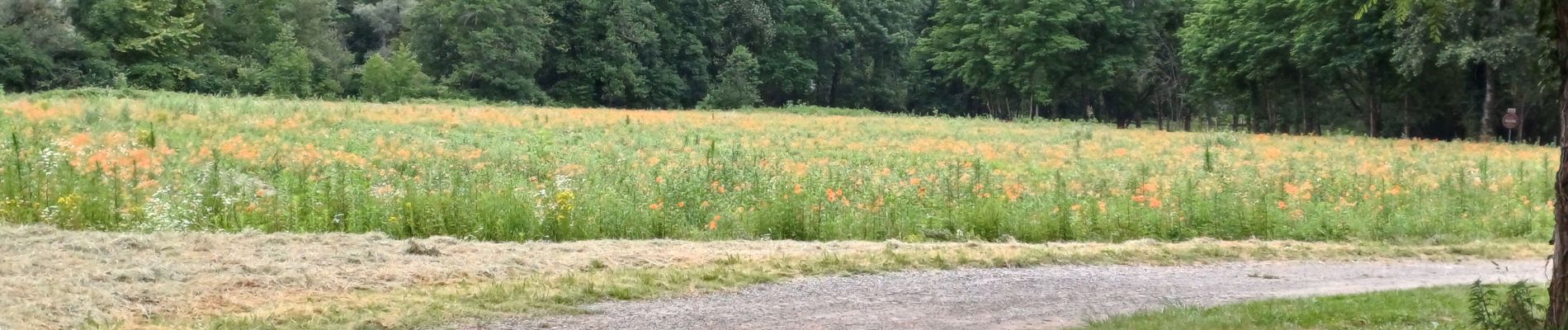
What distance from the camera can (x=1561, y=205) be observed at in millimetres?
4457

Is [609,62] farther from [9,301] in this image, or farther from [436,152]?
[9,301]

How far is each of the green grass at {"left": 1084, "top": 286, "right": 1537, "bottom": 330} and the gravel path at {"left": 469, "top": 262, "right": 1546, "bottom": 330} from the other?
1.56ft

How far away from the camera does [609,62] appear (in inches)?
2704

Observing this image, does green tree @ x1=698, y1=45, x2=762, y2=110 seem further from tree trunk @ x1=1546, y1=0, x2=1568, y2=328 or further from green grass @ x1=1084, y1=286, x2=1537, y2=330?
tree trunk @ x1=1546, y1=0, x2=1568, y2=328

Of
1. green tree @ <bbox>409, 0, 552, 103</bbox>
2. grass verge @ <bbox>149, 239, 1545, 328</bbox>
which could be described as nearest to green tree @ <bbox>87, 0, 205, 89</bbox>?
green tree @ <bbox>409, 0, 552, 103</bbox>

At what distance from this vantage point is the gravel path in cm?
648

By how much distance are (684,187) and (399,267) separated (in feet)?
16.0

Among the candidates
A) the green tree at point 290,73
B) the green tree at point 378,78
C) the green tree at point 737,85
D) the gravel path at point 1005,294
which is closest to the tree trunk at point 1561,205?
the gravel path at point 1005,294

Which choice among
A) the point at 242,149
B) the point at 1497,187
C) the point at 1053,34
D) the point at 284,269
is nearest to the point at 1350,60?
the point at 1053,34

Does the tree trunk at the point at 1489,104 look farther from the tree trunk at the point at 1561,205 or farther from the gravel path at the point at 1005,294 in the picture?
the tree trunk at the point at 1561,205

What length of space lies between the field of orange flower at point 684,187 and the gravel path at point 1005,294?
2543mm

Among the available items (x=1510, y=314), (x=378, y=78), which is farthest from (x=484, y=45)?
(x=1510, y=314)

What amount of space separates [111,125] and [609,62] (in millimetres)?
50103

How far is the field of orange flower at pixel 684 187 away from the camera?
10602 mm
